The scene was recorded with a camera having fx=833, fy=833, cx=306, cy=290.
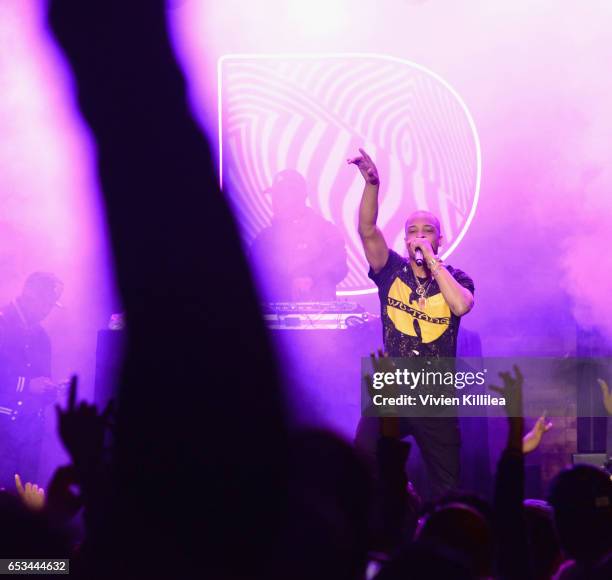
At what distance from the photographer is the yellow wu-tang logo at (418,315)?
13.0 feet

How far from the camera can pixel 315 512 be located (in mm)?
1278

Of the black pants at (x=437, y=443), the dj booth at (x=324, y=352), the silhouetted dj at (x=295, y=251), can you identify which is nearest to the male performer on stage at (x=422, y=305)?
the black pants at (x=437, y=443)

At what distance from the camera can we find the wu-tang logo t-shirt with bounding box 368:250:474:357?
3.96 metres

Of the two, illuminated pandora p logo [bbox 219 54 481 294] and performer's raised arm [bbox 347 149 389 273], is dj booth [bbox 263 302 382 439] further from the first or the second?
illuminated pandora p logo [bbox 219 54 481 294]

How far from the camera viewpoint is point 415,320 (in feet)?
13.0

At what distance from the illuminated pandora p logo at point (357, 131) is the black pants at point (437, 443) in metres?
1.70

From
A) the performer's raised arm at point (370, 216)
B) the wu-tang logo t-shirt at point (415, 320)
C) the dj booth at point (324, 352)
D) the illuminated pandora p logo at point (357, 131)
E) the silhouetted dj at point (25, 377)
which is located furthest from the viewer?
the illuminated pandora p logo at point (357, 131)

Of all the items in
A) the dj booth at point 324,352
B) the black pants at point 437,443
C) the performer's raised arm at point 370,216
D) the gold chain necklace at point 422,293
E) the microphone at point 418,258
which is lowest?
the black pants at point 437,443

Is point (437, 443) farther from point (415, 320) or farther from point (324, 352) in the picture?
point (324, 352)

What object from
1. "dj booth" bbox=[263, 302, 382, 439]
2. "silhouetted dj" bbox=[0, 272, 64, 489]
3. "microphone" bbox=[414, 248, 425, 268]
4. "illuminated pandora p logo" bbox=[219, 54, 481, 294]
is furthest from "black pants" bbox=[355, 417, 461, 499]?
"silhouetted dj" bbox=[0, 272, 64, 489]

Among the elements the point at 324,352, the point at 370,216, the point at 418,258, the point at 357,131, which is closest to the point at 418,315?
the point at 418,258

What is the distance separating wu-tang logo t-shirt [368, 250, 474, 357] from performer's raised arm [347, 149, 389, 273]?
0.12 meters

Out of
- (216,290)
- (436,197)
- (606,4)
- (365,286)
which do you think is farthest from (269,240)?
(606,4)

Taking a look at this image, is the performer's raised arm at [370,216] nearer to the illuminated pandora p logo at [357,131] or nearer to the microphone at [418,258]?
the microphone at [418,258]
